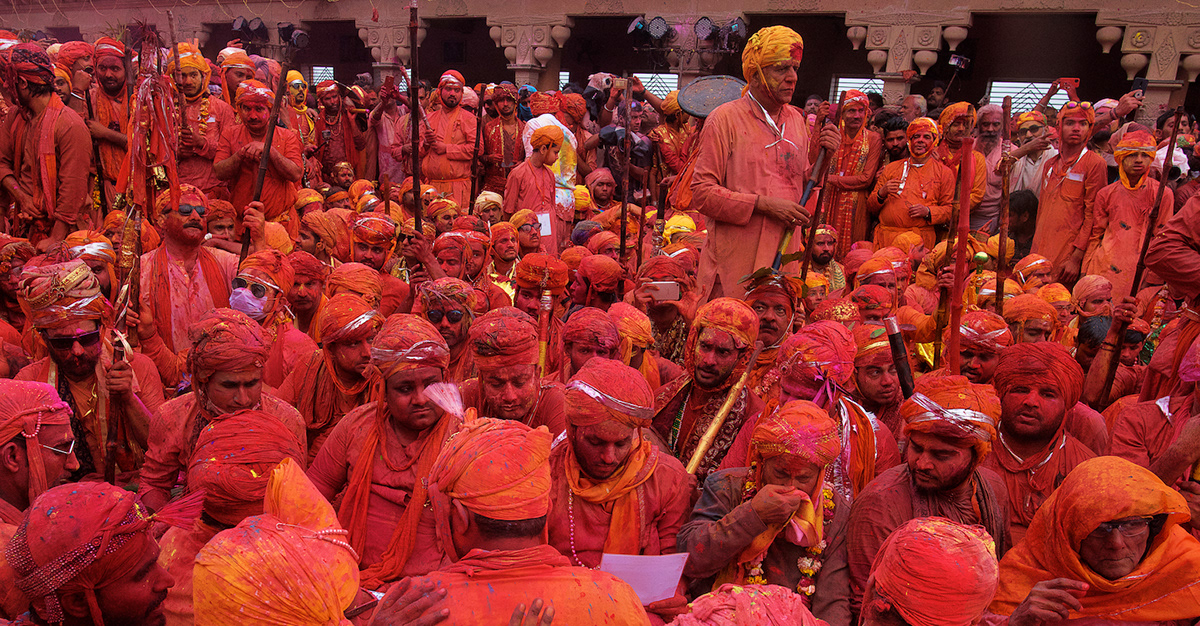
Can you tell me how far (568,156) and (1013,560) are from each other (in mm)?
8078

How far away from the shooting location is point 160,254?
227 inches

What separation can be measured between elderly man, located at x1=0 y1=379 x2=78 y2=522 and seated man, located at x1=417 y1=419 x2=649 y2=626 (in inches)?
69.6

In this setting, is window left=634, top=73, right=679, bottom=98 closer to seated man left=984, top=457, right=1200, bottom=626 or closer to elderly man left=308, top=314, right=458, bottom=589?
elderly man left=308, top=314, right=458, bottom=589

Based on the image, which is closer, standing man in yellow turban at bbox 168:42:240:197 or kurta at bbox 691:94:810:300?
kurta at bbox 691:94:810:300

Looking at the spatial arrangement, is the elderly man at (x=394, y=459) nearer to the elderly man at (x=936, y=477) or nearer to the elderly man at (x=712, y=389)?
the elderly man at (x=712, y=389)

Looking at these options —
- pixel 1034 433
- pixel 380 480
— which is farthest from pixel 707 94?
pixel 380 480

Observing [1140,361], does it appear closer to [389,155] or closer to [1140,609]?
[1140,609]

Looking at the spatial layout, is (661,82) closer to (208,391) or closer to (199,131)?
(199,131)

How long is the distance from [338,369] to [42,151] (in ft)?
17.1

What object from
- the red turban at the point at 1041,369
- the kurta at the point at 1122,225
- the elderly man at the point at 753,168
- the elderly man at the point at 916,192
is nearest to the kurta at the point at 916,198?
the elderly man at the point at 916,192

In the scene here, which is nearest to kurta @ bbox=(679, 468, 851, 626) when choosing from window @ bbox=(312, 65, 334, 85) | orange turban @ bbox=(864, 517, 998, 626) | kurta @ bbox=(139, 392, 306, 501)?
orange turban @ bbox=(864, 517, 998, 626)

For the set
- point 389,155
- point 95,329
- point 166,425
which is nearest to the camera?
point 166,425

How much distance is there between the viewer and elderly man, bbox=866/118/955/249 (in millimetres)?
9289

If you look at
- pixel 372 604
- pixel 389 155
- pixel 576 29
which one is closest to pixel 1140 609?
pixel 372 604
